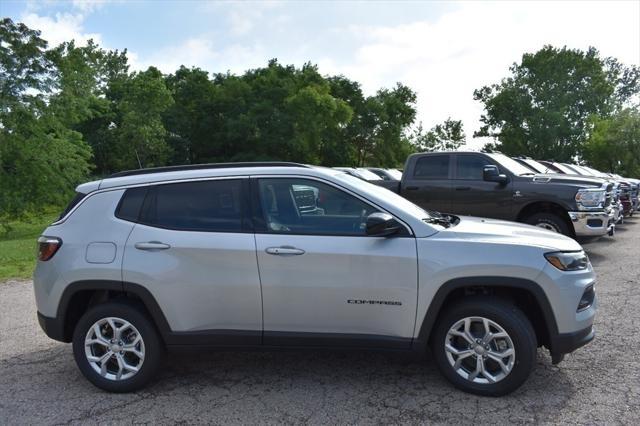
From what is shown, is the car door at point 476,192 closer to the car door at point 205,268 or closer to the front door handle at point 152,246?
the car door at point 205,268

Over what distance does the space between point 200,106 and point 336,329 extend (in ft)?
178

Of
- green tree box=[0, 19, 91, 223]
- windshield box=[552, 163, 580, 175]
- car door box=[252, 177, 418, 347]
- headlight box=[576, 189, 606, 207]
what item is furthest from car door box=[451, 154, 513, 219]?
green tree box=[0, 19, 91, 223]

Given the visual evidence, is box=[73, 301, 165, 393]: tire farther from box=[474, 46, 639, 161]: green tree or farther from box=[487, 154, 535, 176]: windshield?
box=[474, 46, 639, 161]: green tree

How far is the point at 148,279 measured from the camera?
385cm

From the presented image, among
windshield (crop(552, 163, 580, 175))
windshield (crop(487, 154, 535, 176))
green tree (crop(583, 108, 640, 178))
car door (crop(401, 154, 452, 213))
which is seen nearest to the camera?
windshield (crop(487, 154, 535, 176))

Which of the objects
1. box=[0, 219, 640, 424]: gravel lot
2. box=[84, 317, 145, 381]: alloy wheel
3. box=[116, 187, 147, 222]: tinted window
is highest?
box=[116, 187, 147, 222]: tinted window

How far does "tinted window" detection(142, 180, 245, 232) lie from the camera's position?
3924 millimetres

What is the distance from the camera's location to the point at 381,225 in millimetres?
3619

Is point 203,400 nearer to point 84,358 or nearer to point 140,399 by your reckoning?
point 140,399

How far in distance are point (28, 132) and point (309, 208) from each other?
24.1 meters

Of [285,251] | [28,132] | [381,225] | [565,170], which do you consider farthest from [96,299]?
[28,132]

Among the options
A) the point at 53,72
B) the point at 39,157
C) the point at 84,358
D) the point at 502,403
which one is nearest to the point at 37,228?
the point at 39,157

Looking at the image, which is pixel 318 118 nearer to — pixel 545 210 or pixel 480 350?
pixel 545 210

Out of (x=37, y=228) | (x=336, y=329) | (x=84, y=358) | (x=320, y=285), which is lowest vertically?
(x=37, y=228)
